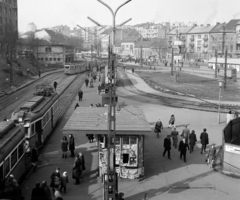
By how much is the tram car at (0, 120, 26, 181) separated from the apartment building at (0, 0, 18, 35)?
69159 millimetres

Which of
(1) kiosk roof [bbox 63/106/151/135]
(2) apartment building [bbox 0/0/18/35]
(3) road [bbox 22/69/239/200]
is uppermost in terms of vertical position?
(2) apartment building [bbox 0/0/18/35]

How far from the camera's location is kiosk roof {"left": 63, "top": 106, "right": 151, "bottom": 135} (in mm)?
14047

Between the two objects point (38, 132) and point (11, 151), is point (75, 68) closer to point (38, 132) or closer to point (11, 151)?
point (38, 132)

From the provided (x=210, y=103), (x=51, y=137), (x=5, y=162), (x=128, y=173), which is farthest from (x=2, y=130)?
(x=210, y=103)

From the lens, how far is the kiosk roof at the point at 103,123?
14.0 m

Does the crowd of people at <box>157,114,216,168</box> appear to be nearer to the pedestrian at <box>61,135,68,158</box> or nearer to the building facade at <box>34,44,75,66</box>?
the pedestrian at <box>61,135,68,158</box>

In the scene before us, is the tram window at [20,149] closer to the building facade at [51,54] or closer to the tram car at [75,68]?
the tram car at [75,68]

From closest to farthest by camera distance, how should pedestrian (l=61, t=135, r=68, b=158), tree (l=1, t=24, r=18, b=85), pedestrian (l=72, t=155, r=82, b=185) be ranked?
pedestrian (l=72, t=155, r=82, b=185) → pedestrian (l=61, t=135, r=68, b=158) → tree (l=1, t=24, r=18, b=85)

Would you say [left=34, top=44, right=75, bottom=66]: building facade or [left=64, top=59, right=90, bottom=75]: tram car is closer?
[left=64, top=59, right=90, bottom=75]: tram car

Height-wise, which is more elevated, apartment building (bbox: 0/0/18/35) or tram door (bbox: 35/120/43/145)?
apartment building (bbox: 0/0/18/35)

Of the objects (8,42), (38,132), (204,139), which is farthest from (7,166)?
(8,42)

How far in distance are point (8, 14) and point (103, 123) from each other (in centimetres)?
7767

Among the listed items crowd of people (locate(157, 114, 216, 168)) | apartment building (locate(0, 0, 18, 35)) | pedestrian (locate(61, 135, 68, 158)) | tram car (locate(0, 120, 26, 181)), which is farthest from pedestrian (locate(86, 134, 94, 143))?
apartment building (locate(0, 0, 18, 35))

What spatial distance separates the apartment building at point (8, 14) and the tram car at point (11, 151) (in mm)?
69159
